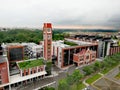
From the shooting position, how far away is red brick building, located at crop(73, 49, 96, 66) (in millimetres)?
51719

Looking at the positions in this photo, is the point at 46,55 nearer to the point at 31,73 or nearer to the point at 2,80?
the point at 31,73

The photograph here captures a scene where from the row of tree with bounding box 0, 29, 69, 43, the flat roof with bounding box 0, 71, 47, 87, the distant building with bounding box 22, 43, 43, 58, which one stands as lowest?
the flat roof with bounding box 0, 71, 47, 87

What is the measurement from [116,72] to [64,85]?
97.0 feet

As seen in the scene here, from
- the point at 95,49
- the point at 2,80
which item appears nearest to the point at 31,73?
the point at 2,80

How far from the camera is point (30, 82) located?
37.0m

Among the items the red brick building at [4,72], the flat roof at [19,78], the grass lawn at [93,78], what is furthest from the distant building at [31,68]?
the grass lawn at [93,78]

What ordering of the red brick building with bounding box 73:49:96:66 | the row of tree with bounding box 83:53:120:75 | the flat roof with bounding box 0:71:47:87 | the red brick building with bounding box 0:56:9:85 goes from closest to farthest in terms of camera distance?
the red brick building with bounding box 0:56:9:85 → the flat roof with bounding box 0:71:47:87 → the row of tree with bounding box 83:53:120:75 → the red brick building with bounding box 73:49:96:66

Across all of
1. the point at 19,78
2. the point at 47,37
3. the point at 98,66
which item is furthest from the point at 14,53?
the point at 98,66

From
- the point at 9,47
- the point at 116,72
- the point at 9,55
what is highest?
the point at 9,47

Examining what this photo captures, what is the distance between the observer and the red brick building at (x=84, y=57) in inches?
2036

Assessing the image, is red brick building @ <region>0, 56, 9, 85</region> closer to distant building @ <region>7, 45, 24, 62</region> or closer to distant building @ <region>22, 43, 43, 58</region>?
distant building @ <region>7, 45, 24, 62</region>

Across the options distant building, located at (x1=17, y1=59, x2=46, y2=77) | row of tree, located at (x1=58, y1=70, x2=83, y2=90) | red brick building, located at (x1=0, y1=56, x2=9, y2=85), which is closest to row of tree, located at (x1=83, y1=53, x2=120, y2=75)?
row of tree, located at (x1=58, y1=70, x2=83, y2=90)

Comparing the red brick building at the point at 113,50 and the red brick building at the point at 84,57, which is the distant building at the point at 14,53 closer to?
the red brick building at the point at 84,57

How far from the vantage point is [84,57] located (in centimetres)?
5406
